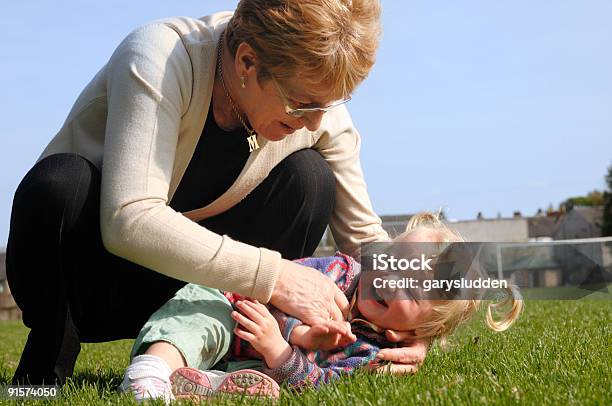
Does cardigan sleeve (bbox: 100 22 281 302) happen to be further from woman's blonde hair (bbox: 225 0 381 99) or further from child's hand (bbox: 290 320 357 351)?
woman's blonde hair (bbox: 225 0 381 99)

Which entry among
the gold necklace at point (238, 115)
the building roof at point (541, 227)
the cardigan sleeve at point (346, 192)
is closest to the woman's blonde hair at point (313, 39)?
the gold necklace at point (238, 115)

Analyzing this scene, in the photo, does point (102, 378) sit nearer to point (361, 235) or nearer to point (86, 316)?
point (86, 316)

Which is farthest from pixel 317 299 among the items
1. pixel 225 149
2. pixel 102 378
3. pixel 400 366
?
pixel 102 378

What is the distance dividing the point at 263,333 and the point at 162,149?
2.20ft

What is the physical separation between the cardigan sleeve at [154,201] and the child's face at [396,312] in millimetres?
525

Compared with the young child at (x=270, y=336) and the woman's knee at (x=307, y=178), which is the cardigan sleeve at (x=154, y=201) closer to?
the young child at (x=270, y=336)

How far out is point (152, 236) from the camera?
236 centimetres

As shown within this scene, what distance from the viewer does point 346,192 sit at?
10.7ft

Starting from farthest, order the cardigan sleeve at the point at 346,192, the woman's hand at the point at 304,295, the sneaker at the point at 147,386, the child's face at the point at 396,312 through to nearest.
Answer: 1. the cardigan sleeve at the point at 346,192
2. the child's face at the point at 396,312
3. the woman's hand at the point at 304,295
4. the sneaker at the point at 147,386

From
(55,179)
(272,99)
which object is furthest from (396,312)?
(55,179)

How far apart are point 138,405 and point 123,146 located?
0.80 m

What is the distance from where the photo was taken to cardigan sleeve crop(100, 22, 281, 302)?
2363 mm

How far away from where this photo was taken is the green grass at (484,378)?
2037mm

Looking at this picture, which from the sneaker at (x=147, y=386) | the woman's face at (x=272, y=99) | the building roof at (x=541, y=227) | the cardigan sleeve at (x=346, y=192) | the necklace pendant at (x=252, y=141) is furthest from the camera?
the building roof at (x=541, y=227)
